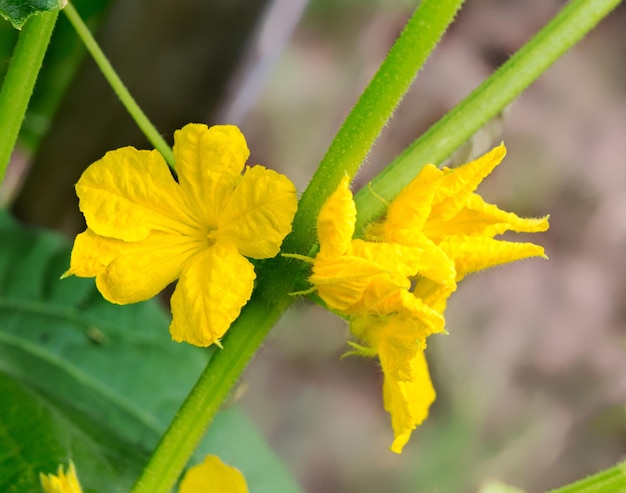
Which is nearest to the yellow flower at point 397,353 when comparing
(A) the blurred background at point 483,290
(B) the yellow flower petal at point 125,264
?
(B) the yellow flower petal at point 125,264

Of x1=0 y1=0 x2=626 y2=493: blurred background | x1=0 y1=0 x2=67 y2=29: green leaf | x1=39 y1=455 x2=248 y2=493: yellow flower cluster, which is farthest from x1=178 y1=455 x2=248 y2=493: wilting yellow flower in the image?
x1=0 y1=0 x2=626 y2=493: blurred background

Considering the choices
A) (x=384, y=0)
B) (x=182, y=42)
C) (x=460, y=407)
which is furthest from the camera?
(x=460, y=407)

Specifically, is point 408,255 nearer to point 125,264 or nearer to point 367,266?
point 367,266

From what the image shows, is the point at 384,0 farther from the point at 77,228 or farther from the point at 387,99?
the point at 387,99

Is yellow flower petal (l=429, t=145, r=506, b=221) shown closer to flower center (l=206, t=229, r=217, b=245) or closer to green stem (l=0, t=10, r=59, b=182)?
flower center (l=206, t=229, r=217, b=245)

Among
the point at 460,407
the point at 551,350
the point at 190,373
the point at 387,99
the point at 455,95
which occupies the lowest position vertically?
the point at 190,373

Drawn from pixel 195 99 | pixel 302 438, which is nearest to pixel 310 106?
pixel 195 99

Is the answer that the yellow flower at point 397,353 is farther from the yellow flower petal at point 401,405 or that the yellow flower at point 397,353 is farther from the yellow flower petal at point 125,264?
the yellow flower petal at point 125,264

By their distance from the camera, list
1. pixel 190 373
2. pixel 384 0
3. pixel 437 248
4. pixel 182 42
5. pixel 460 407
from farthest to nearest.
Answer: pixel 460 407, pixel 384 0, pixel 182 42, pixel 190 373, pixel 437 248
